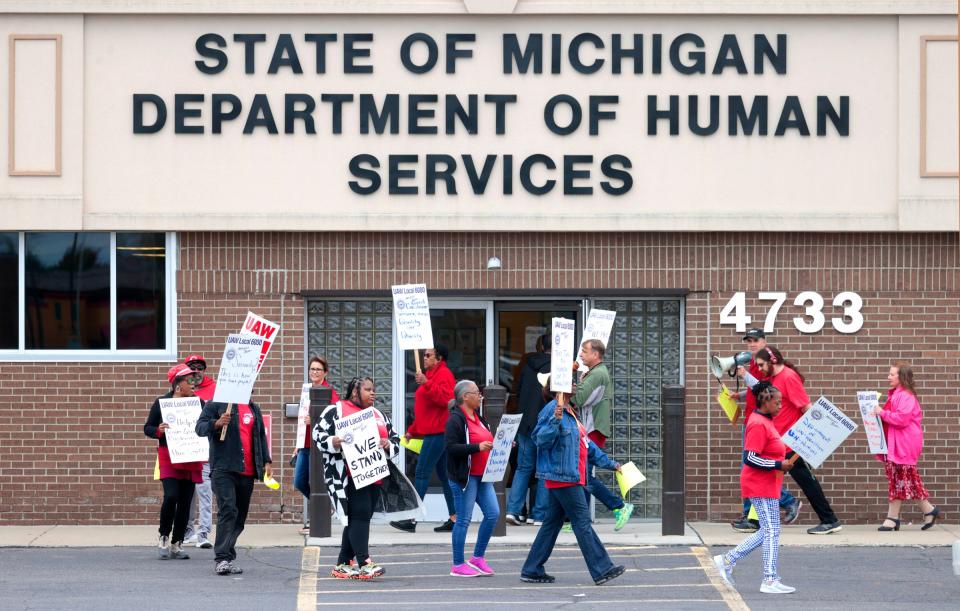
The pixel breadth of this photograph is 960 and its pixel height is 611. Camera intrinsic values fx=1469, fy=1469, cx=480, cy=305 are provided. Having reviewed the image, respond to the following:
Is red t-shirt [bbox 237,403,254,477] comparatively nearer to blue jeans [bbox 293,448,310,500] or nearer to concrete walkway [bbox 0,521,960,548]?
blue jeans [bbox 293,448,310,500]

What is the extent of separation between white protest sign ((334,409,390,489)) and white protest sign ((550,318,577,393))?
1.50 metres

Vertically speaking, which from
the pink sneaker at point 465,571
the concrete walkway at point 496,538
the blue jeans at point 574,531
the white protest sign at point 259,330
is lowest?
the concrete walkway at point 496,538

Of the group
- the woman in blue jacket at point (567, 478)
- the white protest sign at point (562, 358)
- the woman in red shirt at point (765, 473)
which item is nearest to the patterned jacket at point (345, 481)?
the woman in blue jacket at point (567, 478)

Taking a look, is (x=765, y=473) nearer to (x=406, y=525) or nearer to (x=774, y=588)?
(x=774, y=588)

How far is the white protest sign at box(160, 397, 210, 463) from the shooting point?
1250cm

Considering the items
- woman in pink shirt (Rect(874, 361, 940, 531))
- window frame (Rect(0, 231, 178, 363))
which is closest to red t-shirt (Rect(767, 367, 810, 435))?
woman in pink shirt (Rect(874, 361, 940, 531))

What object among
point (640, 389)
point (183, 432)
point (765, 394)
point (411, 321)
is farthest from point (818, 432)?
point (183, 432)

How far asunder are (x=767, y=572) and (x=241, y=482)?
427 cm

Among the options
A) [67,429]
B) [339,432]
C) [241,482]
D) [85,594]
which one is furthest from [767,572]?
[67,429]

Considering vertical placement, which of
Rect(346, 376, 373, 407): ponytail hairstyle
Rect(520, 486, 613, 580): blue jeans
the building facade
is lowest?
Rect(520, 486, 613, 580): blue jeans

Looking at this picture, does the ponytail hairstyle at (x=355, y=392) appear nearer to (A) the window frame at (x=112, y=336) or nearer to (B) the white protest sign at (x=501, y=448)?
(B) the white protest sign at (x=501, y=448)

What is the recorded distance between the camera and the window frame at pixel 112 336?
583 inches

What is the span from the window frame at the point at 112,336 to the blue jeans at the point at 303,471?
6.68 ft

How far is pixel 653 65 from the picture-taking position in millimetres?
14977
